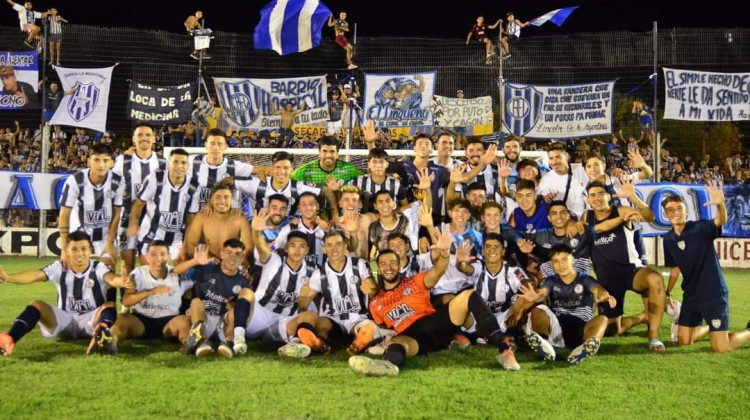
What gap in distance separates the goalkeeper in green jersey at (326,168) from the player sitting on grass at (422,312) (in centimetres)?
186

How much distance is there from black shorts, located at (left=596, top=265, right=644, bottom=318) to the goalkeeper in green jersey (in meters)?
2.64

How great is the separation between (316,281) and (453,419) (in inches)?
84.5

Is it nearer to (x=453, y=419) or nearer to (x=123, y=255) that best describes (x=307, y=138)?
(x=123, y=255)

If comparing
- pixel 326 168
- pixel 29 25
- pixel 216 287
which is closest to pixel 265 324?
pixel 216 287

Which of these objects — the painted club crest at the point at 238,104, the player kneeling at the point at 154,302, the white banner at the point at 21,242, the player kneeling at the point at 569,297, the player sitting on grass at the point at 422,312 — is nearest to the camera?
the player sitting on grass at the point at 422,312

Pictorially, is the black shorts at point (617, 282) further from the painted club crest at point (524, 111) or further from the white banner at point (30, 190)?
the white banner at point (30, 190)

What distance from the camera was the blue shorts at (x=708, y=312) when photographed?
17.2 feet

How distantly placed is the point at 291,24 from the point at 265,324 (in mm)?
7007

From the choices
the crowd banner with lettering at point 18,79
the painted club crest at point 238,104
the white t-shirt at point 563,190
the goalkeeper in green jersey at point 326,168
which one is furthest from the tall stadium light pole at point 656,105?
the crowd banner with lettering at point 18,79

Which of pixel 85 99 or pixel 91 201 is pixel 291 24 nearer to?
pixel 85 99

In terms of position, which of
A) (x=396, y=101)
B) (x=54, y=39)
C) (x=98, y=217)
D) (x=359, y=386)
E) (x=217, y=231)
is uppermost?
(x=54, y=39)

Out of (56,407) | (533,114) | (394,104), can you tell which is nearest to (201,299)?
(56,407)

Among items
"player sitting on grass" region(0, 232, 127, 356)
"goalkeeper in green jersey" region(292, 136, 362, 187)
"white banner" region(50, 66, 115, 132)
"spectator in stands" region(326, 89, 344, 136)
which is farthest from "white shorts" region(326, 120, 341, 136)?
"player sitting on grass" region(0, 232, 127, 356)

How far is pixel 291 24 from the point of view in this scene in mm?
11070
